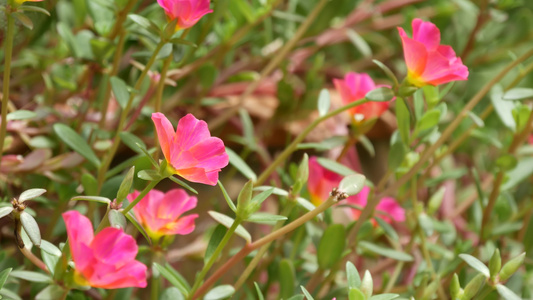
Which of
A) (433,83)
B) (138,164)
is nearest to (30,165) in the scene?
(138,164)

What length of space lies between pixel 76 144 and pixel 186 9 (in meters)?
0.19

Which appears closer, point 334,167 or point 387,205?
point 334,167

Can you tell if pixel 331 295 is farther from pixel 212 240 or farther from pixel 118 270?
pixel 118 270

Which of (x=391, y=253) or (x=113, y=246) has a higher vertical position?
(x=113, y=246)

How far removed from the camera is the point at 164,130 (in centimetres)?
40

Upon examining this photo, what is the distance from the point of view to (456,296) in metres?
0.50

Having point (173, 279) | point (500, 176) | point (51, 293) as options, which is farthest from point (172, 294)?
point (500, 176)

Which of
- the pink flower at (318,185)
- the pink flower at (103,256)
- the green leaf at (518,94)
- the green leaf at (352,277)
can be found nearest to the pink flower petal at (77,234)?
the pink flower at (103,256)

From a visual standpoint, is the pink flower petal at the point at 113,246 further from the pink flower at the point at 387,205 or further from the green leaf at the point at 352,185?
the pink flower at the point at 387,205

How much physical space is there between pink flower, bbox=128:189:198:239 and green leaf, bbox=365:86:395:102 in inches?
6.9

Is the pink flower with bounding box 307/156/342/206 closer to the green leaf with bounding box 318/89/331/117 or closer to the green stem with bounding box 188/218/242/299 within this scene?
the green leaf with bounding box 318/89/331/117

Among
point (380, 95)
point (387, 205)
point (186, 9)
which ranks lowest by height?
point (387, 205)

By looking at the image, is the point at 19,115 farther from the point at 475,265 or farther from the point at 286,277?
the point at 475,265

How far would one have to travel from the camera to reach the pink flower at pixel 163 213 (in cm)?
48
